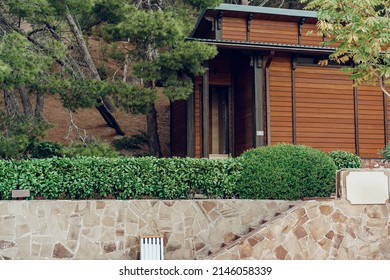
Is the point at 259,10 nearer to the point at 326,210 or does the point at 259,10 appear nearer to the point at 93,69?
the point at 93,69

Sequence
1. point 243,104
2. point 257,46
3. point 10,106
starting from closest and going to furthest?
point 10,106 < point 257,46 < point 243,104

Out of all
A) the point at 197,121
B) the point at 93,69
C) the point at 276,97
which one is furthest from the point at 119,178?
the point at 93,69

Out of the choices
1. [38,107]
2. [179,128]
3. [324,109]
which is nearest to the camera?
[324,109]

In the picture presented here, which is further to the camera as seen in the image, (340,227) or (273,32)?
(273,32)

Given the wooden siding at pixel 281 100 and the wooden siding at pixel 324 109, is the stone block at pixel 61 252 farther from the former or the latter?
the wooden siding at pixel 324 109

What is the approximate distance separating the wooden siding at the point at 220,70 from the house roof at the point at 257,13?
1470mm

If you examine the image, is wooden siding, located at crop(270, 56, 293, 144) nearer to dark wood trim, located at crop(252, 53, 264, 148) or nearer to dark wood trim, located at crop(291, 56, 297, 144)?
dark wood trim, located at crop(291, 56, 297, 144)

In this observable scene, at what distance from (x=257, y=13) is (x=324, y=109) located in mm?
4104

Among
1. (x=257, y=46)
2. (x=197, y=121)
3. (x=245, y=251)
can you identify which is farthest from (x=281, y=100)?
(x=245, y=251)

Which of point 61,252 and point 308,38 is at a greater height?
point 308,38

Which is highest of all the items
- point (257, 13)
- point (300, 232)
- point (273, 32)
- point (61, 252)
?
point (257, 13)

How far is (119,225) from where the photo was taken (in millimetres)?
12141

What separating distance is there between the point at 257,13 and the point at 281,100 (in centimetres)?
339

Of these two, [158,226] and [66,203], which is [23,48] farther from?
[158,226]
